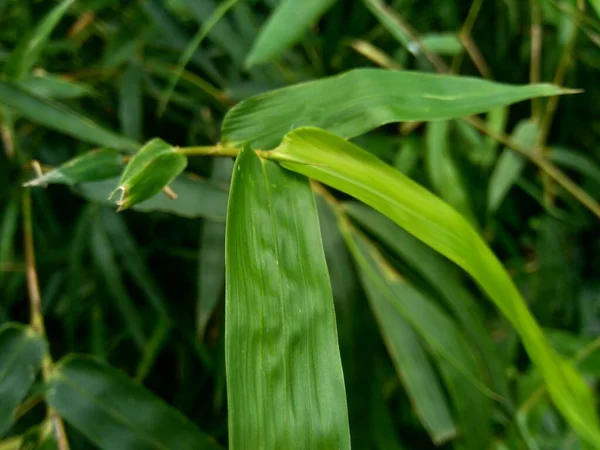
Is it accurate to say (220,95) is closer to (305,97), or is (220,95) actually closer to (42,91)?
(42,91)

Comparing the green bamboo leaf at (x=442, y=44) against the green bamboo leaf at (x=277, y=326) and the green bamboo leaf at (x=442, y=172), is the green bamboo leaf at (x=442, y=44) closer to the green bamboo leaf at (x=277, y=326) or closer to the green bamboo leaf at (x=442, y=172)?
the green bamboo leaf at (x=442, y=172)

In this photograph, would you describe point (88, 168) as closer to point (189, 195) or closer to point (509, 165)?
point (189, 195)

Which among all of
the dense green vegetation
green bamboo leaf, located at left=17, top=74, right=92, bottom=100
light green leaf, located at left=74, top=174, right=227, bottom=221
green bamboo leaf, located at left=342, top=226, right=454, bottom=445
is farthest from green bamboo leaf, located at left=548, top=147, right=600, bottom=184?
green bamboo leaf, located at left=17, top=74, right=92, bottom=100

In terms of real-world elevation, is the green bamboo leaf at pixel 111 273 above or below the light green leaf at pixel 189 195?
below

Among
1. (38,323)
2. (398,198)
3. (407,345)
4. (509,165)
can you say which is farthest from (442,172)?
(38,323)

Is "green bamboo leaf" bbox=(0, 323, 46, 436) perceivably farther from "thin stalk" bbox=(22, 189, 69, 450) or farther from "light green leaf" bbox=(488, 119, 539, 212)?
"light green leaf" bbox=(488, 119, 539, 212)

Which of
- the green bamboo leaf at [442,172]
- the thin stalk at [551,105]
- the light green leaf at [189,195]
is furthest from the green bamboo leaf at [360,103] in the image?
the thin stalk at [551,105]

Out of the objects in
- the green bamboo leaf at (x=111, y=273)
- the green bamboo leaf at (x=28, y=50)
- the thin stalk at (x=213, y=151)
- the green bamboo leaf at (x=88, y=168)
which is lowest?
the green bamboo leaf at (x=111, y=273)
